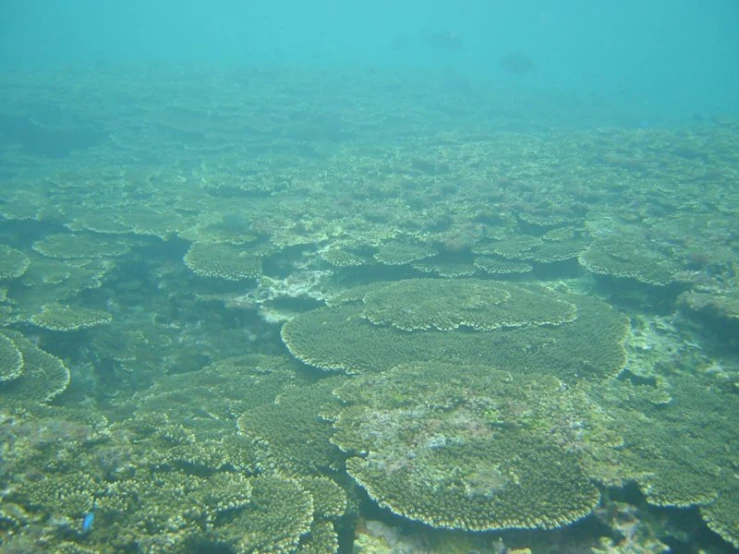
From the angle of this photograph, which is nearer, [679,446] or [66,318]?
[679,446]

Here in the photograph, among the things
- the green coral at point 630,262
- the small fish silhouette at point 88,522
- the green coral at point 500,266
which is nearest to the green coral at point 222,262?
the green coral at point 500,266

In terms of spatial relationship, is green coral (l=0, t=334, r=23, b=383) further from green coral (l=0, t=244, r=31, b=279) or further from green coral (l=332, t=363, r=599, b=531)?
green coral (l=332, t=363, r=599, b=531)

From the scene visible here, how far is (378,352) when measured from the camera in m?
7.86

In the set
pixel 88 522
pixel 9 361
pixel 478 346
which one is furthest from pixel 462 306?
pixel 9 361

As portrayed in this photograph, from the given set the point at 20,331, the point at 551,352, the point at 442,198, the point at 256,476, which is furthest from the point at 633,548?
the point at 442,198

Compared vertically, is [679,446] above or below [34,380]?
above

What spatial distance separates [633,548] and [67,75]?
42.9 metres

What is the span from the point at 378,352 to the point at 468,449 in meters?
2.89

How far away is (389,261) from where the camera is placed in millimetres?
10984

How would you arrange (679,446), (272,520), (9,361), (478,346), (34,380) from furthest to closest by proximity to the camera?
1. (478,346)
2. (34,380)
3. (9,361)
4. (679,446)
5. (272,520)

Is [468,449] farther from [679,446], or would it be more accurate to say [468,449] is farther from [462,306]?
[462,306]

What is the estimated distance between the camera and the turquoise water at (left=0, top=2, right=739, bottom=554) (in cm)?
468

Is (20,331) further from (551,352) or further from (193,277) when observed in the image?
(551,352)

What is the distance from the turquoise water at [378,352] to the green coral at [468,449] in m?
0.03
